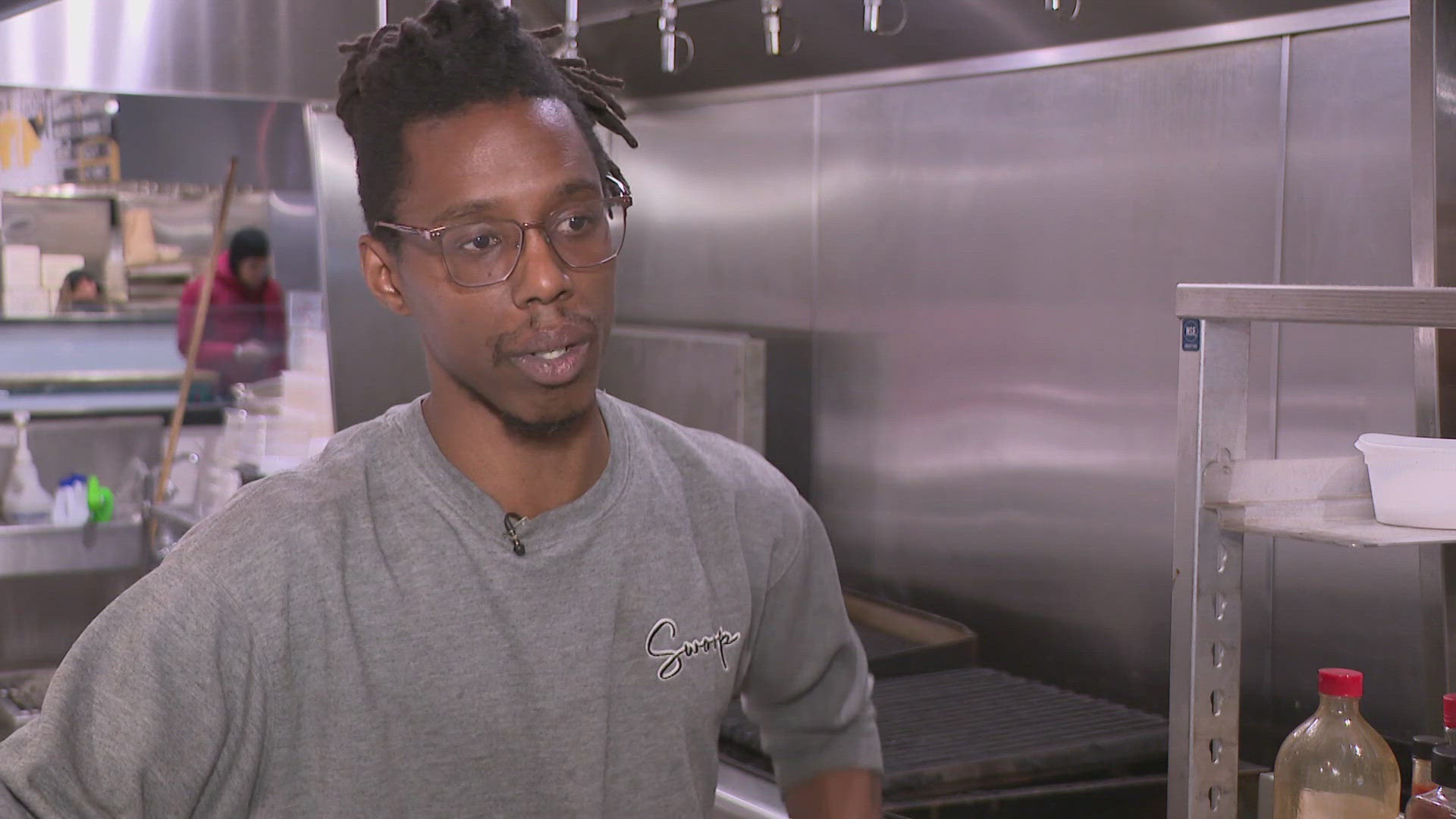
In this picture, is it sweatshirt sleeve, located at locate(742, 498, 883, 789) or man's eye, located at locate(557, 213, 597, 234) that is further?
sweatshirt sleeve, located at locate(742, 498, 883, 789)

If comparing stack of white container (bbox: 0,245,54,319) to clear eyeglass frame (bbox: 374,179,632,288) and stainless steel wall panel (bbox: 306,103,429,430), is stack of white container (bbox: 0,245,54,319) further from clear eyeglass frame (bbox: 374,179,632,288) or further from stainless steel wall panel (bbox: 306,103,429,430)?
clear eyeglass frame (bbox: 374,179,632,288)

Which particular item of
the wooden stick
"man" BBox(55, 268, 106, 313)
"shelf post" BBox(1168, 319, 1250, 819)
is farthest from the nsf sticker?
"man" BBox(55, 268, 106, 313)

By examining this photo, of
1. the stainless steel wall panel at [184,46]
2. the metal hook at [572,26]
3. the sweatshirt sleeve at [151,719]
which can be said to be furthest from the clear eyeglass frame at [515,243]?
the stainless steel wall panel at [184,46]

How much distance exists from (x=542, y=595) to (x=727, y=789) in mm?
871

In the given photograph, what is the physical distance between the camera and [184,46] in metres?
2.72

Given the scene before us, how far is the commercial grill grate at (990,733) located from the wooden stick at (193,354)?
1467 mm

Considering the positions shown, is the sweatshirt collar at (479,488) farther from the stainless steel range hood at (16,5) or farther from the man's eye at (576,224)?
the stainless steel range hood at (16,5)

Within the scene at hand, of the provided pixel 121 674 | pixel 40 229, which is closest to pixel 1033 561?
pixel 121 674

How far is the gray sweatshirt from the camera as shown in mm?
906

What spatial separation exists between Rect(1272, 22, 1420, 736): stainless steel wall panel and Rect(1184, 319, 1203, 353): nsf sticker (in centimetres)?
74

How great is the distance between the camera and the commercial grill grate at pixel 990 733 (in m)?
1.70

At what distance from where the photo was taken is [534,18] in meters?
2.70

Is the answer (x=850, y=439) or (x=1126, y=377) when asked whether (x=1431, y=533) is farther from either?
(x=850, y=439)

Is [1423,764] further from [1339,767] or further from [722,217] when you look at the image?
[722,217]
